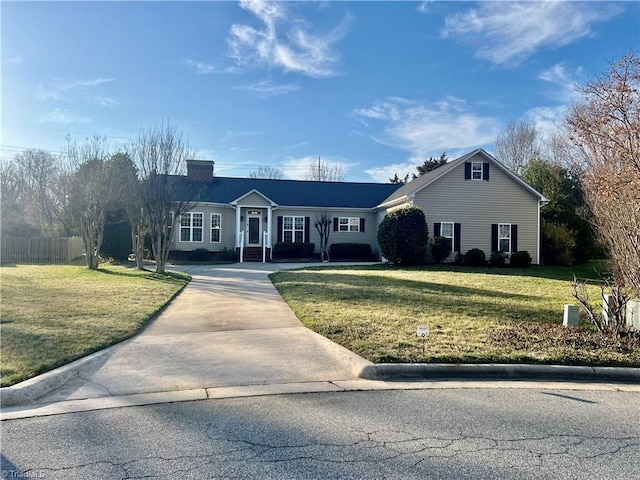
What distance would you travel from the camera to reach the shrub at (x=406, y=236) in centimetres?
2095

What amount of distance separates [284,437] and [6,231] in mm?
30449

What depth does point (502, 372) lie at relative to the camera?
5.47m

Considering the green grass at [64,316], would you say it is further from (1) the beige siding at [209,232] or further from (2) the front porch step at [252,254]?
(1) the beige siding at [209,232]

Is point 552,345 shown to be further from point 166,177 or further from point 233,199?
point 233,199

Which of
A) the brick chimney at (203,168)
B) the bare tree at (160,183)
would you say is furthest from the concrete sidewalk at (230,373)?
the brick chimney at (203,168)

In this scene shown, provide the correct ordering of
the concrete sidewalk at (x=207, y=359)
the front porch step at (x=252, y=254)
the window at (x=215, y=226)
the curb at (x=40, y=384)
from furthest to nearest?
the window at (x=215, y=226)
the front porch step at (x=252, y=254)
the concrete sidewalk at (x=207, y=359)
the curb at (x=40, y=384)

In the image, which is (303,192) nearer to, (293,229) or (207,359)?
(293,229)

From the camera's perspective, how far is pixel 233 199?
1105 inches

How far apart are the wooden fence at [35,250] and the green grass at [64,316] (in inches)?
470

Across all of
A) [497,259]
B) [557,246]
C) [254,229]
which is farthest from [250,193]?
[557,246]

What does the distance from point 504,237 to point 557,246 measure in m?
3.09

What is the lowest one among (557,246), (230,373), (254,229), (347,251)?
(230,373)
